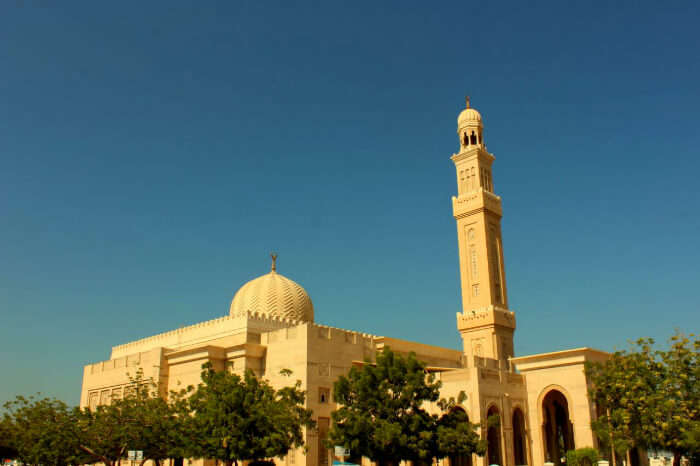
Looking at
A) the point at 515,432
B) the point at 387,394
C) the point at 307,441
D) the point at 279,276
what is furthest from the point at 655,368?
the point at 279,276

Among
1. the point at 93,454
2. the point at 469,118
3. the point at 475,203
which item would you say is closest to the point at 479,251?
the point at 475,203

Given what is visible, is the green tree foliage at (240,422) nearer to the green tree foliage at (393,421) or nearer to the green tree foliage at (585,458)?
the green tree foliage at (393,421)

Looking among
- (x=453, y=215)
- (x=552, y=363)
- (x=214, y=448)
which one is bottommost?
(x=214, y=448)

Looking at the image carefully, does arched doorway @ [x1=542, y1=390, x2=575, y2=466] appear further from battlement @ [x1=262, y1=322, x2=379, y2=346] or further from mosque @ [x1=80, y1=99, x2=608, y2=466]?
battlement @ [x1=262, y1=322, x2=379, y2=346]

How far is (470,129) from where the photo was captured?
44094 millimetres

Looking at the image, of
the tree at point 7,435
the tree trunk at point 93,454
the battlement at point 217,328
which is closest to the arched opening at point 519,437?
the battlement at point 217,328

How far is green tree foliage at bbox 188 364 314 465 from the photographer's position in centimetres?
2050

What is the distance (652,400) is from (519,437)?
8597mm

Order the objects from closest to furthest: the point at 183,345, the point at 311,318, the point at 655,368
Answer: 1. the point at 655,368
2. the point at 183,345
3. the point at 311,318

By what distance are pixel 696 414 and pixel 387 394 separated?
39.8 feet

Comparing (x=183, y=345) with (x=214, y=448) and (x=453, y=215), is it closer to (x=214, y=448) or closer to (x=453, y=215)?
(x=214, y=448)

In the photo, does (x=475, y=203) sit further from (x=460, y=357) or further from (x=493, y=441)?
(x=493, y=441)

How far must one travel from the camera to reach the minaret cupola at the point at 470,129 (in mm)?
44062

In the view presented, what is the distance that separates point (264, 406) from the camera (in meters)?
21.6
